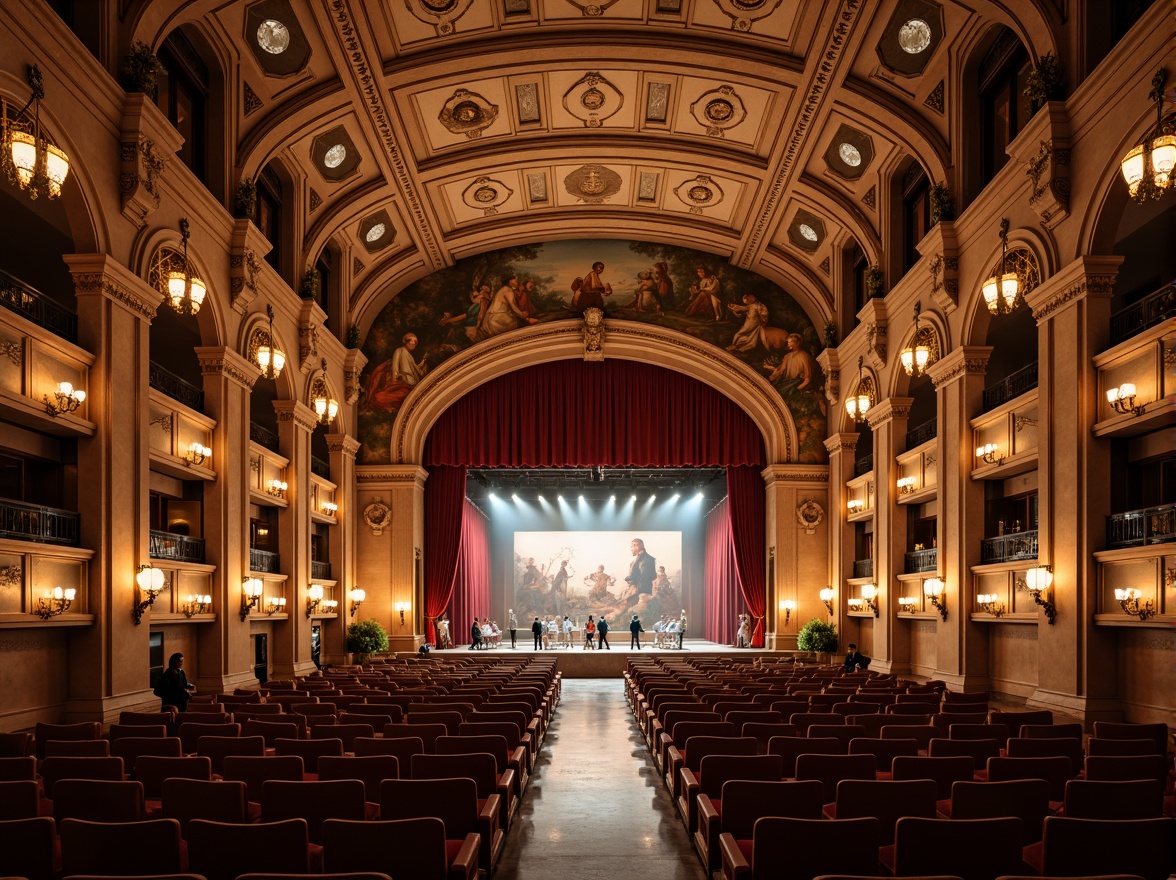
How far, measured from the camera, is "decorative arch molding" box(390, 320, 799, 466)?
28.6 metres

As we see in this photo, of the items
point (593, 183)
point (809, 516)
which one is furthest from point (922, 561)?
point (593, 183)

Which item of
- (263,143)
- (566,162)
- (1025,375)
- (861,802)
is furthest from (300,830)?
(566,162)

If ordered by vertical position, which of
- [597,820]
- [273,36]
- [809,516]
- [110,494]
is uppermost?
[273,36]

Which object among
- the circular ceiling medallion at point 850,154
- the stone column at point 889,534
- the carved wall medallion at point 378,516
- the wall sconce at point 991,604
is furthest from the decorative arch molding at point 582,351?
the wall sconce at point 991,604

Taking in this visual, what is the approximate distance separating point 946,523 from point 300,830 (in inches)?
Result: 612

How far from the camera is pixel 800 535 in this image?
28391 mm

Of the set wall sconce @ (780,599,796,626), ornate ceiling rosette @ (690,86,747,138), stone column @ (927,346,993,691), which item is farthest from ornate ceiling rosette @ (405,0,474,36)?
wall sconce @ (780,599,796,626)

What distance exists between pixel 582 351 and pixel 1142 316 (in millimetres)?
17865

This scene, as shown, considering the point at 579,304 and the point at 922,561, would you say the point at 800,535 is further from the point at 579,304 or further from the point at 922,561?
the point at 579,304

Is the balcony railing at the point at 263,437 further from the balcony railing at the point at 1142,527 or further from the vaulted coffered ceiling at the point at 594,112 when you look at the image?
the balcony railing at the point at 1142,527

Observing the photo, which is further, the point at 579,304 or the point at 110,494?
the point at 579,304

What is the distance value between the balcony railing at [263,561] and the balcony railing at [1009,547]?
1269 cm

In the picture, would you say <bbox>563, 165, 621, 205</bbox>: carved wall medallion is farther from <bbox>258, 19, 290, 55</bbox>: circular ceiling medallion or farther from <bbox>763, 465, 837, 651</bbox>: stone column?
<bbox>258, 19, 290, 55</bbox>: circular ceiling medallion

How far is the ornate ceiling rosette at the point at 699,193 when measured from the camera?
24.9m
